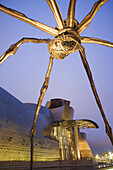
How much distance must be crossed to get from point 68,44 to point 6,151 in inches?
501

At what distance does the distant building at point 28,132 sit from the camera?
1359 cm

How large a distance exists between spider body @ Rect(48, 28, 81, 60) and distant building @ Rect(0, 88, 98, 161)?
39.0 ft

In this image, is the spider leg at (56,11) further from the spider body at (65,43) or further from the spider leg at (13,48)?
the spider leg at (13,48)

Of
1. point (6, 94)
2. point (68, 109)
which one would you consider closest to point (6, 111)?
point (6, 94)

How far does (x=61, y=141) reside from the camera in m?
24.1

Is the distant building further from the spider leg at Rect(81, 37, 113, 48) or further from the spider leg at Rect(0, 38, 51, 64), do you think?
the spider leg at Rect(81, 37, 113, 48)

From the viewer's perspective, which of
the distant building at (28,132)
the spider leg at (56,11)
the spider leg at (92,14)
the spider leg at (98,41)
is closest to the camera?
the spider leg at (56,11)

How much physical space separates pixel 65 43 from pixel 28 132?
16.0 metres

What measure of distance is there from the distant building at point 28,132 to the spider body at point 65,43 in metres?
11.9

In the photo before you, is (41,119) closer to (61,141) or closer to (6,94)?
(61,141)

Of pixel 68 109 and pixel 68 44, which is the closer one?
pixel 68 44

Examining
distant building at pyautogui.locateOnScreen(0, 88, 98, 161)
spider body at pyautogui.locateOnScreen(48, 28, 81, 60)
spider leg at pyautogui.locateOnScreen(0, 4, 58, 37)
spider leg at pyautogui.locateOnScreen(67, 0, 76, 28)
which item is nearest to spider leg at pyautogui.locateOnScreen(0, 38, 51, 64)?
spider body at pyautogui.locateOnScreen(48, 28, 81, 60)

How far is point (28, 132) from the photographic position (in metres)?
17.3

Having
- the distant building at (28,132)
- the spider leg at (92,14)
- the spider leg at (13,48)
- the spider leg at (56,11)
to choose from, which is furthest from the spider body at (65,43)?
the distant building at (28,132)
